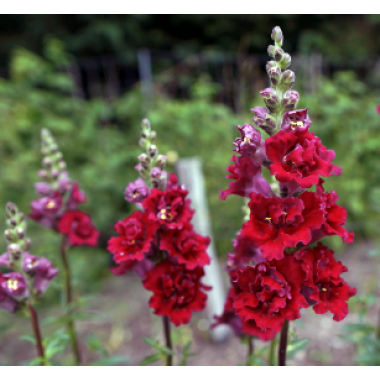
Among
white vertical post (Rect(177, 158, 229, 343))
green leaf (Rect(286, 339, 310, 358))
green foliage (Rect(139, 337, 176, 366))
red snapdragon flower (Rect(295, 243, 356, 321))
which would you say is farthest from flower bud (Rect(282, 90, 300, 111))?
white vertical post (Rect(177, 158, 229, 343))

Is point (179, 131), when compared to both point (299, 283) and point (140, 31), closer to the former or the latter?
point (299, 283)

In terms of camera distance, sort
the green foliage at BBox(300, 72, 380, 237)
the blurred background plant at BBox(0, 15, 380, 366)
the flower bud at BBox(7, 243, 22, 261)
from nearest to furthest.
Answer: the flower bud at BBox(7, 243, 22, 261) < the blurred background plant at BBox(0, 15, 380, 366) < the green foliage at BBox(300, 72, 380, 237)

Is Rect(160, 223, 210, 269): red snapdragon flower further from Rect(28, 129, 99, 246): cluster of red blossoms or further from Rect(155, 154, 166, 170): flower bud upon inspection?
Rect(28, 129, 99, 246): cluster of red blossoms

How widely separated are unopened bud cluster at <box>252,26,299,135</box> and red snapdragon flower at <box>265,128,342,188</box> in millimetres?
83

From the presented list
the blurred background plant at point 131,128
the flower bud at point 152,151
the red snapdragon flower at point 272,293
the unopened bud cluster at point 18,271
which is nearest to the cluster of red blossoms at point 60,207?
the unopened bud cluster at point 18,271

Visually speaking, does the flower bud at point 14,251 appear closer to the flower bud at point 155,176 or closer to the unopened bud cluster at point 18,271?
the unopened bud cluster at point 18,271

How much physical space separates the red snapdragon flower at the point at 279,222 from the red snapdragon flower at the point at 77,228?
1037 mm

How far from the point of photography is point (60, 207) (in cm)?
176

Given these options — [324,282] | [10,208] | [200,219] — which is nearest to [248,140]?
[324,282]

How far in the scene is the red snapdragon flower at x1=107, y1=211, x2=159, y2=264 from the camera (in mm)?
1111

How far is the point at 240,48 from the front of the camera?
8.13 meters

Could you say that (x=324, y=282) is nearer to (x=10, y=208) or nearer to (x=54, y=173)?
(x=10, y=208)

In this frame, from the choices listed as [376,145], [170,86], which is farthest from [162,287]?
[170,86]

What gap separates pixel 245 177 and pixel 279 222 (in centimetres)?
18
